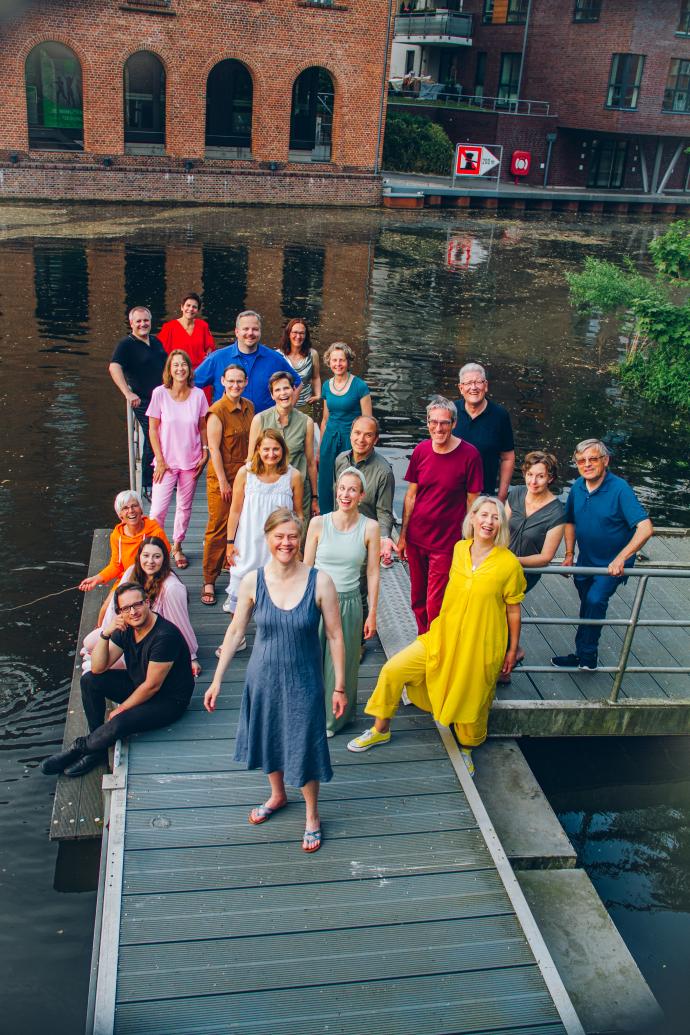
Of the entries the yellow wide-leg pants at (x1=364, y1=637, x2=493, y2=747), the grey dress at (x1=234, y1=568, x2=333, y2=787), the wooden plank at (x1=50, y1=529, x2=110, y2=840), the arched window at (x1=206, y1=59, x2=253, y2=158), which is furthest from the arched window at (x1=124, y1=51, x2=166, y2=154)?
the grey dress at (x1=234, y1=568, x2=333, y2=787)

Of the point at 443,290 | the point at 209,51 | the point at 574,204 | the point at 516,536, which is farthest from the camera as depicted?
the point at 574,204

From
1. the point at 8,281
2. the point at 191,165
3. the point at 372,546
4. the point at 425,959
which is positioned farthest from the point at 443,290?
the point at 425,959

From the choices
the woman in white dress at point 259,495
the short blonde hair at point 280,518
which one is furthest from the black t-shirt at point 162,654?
the short blonde hair at point 280,518

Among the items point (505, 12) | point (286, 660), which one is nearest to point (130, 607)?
point (286, 660)

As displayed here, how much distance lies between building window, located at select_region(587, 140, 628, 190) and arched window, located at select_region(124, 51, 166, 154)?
724 inches

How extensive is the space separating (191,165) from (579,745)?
86.1 ft

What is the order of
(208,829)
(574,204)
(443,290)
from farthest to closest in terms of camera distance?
(574,204), (443,290), (208,829)

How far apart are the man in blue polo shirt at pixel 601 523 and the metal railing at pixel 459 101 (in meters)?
36.3

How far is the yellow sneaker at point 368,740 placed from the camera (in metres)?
5.64

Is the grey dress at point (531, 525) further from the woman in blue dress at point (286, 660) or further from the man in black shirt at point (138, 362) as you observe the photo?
the man in black shirt at point (138, 362)

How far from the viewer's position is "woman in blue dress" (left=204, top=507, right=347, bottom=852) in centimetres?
455

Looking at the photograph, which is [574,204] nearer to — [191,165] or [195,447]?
[191,165]

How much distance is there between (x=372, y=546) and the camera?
5.45m

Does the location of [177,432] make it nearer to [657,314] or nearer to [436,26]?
[657,314]
